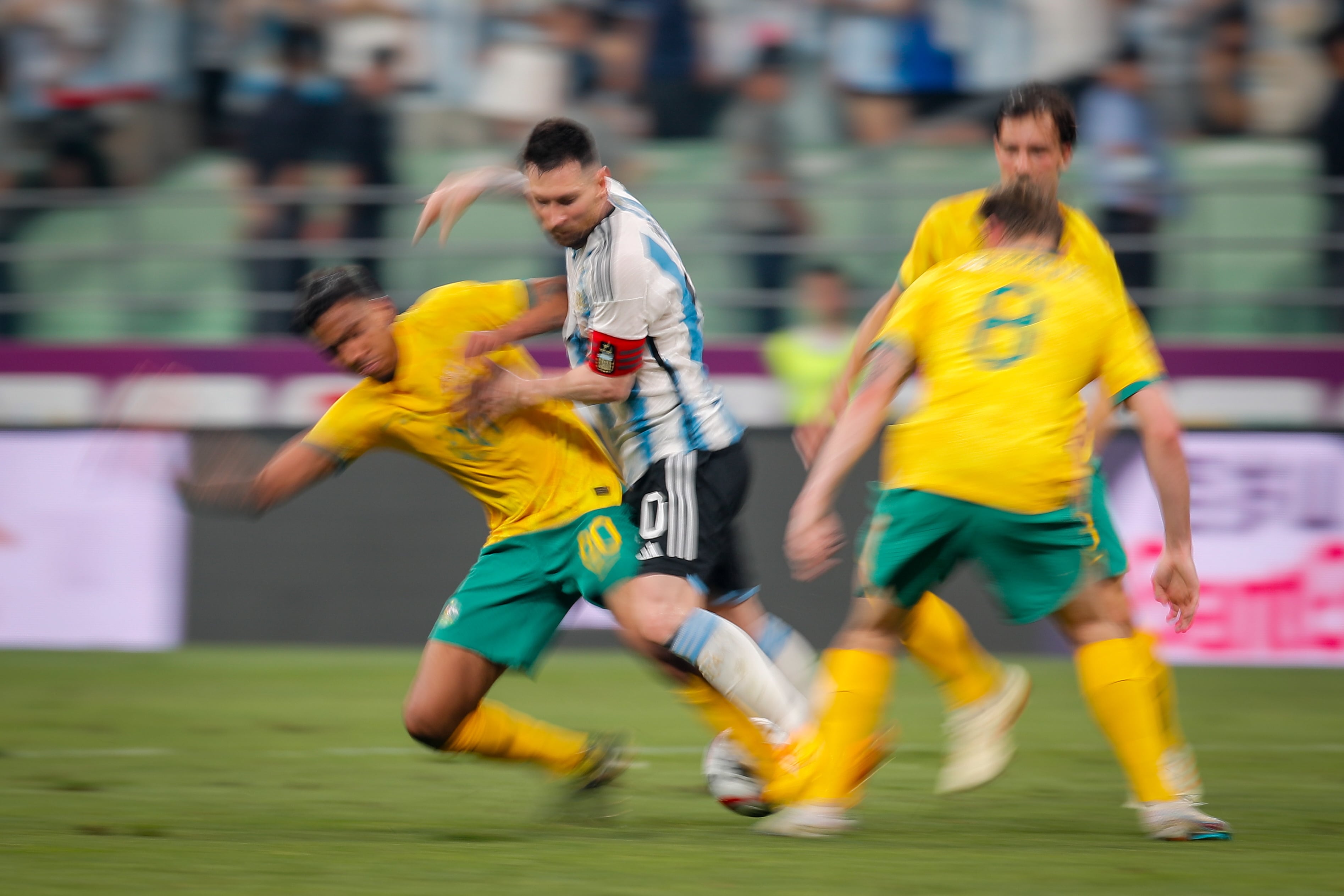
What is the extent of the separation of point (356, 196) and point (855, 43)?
11.8 feet

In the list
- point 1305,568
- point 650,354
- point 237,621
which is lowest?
point 237,621

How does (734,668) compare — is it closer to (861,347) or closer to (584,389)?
(584,389)

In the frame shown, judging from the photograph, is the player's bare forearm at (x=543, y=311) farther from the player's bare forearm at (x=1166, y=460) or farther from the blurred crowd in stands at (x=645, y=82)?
the blurred crowd in stands at (x=645, y=82)

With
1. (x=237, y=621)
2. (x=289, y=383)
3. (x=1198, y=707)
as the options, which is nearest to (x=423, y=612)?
(x=237, y=621)

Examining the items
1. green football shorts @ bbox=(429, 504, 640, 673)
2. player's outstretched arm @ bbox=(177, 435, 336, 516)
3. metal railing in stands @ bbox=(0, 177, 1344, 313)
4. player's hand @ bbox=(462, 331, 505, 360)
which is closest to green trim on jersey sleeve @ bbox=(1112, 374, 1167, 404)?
green football shorts @ bbox=(429, 504, 640, 673)

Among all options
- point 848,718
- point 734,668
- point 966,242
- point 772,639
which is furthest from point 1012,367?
point 772,639

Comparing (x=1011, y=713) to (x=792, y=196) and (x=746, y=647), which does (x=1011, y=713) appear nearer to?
(x=746, y=647)

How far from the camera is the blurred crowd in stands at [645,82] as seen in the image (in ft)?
35.0

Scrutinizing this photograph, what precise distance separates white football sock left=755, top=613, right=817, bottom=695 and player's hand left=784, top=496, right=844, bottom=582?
1.05 m

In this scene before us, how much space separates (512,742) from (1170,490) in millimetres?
2015

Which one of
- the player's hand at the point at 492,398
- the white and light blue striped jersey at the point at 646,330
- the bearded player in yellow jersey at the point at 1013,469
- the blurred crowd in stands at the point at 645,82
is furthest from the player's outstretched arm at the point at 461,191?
the blurred crowd in stands at the point at 645,82

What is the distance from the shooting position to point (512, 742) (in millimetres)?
4695

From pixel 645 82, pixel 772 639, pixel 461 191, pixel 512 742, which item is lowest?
pixel 512 742

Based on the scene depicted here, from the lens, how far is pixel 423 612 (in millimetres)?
8805
